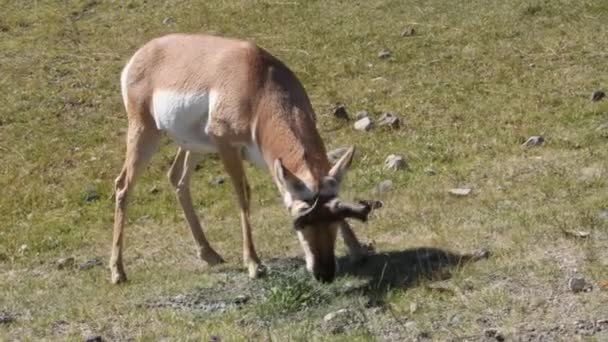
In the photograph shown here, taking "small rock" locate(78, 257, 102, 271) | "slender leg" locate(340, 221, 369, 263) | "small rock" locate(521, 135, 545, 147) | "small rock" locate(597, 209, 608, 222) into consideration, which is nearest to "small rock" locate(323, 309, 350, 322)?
"slender leg" locate(340, 221, 369, 263)

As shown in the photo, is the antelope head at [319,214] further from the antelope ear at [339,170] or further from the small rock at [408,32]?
the small rock at [408,32]

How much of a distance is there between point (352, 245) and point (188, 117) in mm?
1981

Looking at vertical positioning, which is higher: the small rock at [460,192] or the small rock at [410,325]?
the small rock at [410,325]

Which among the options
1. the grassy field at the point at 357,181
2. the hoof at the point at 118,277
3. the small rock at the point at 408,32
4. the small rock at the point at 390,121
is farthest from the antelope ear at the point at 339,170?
the small rock at the point at 408,32

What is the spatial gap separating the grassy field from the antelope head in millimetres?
213

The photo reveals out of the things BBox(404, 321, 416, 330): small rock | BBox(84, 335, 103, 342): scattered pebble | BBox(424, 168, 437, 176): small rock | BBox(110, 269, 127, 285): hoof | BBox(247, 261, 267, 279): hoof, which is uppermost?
BBox(404, 321, 416, 330): small rock

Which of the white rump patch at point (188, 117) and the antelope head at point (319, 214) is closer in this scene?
the antelope head at point (319, 214)

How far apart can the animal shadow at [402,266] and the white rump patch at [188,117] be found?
1726 mm

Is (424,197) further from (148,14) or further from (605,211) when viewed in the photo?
(148,14)

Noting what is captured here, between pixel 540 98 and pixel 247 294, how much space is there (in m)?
7.05

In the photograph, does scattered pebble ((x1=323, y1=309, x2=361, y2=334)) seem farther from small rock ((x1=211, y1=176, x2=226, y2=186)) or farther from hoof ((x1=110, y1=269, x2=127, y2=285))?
small rock ((x1=211, y1=176, x2=226, y2=186))

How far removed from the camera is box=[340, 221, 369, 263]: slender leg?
387 inches

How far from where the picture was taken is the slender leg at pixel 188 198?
11.1 m

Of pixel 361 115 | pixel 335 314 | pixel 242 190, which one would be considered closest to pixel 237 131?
pixel 242 190
